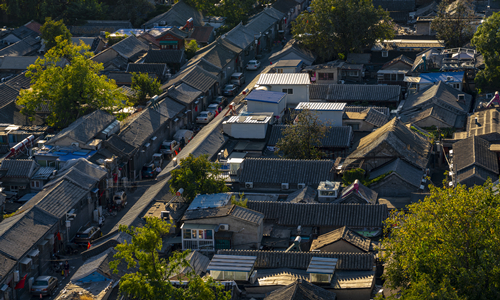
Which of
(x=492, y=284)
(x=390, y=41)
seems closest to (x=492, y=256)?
(x=492, y=284)

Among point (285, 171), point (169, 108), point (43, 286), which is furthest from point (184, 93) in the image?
point (43, 286)

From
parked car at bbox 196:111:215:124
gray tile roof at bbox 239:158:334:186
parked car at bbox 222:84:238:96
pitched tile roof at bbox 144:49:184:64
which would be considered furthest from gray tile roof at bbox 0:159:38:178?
pitched tile roof at bbox 144:49:184:64

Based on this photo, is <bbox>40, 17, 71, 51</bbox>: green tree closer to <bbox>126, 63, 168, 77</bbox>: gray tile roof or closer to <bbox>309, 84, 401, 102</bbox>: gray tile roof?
<bbox>126, 63, 168, 77</bbox>: gray tile roof

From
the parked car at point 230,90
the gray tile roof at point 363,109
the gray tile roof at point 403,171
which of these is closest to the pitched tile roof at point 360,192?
the gray tile roof at point 403,171

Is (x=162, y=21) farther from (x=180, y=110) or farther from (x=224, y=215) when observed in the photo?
(x=224, y=215)

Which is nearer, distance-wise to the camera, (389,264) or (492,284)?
(492,284)

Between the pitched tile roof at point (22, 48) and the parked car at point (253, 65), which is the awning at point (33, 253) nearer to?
the parked car at point (253, 65)
